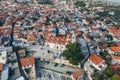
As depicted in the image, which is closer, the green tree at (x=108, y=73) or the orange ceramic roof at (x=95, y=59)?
the green tree at (x=108, y=73)

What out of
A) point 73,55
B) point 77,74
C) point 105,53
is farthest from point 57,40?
point 77,74

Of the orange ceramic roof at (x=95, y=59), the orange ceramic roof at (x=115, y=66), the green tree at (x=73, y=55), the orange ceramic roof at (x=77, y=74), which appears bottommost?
the orange ceramic roof at (x=77, y=74)

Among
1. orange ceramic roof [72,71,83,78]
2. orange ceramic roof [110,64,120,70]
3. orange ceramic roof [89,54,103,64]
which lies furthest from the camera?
orange ceramic roof [89,54,103,64]

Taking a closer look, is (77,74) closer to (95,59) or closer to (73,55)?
(73,55)

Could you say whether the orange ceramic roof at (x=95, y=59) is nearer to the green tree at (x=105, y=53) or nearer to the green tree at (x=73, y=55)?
the green tree at (x=73, y=55)

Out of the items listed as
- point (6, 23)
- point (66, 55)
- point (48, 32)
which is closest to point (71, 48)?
point (66, 55)

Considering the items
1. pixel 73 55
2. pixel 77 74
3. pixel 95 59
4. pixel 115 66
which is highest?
pixel 73 55

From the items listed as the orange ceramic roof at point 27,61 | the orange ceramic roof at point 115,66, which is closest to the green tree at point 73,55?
the orange ceramic roof at point 115,66

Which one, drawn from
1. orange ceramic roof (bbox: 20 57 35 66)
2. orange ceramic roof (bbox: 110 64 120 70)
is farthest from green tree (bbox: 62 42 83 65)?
orange ceramic roof (bbox: 20 57 35 66)

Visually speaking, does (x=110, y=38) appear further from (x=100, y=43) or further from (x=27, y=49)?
(x=27, y=49)

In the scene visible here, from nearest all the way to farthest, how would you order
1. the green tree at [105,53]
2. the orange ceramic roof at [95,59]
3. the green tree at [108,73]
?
the green tree at [108,73]
the orange ceramic roof at [95,59]
the green tree at [105,53]

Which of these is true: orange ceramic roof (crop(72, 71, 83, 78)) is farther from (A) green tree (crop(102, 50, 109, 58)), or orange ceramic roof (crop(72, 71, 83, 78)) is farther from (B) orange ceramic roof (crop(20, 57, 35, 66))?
(A) green tree (crop(102, 50, 109, 58))
